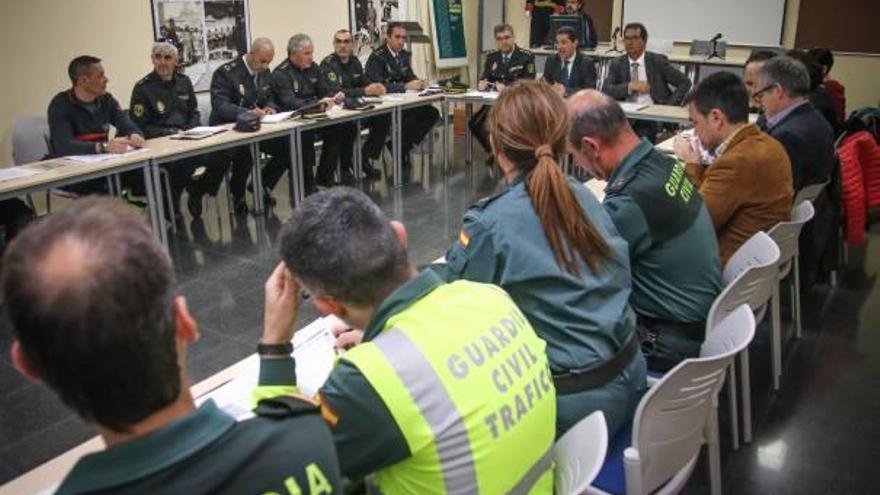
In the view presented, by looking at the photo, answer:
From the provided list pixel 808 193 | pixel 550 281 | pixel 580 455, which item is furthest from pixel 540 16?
pixel 580 455

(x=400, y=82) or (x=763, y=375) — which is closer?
(x=763, y=375)

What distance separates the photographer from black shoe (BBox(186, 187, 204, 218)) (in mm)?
5309

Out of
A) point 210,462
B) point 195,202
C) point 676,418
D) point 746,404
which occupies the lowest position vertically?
point 746,404

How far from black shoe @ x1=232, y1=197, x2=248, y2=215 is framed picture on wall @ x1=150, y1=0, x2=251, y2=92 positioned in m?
1.49

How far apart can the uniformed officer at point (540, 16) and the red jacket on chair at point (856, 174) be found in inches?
223

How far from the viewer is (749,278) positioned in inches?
77.1

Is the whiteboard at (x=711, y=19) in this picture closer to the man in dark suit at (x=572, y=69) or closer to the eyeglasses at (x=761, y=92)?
the man in dark suit at (x=572, y=69)

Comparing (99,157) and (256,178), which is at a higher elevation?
(99,157)

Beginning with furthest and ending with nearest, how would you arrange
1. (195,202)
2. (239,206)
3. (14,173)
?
(239,206) → (195,202) → (14,173)

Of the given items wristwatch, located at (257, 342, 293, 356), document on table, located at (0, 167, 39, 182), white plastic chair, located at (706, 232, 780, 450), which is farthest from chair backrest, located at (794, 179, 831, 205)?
document on table, located at (0, 167, 39, 182)

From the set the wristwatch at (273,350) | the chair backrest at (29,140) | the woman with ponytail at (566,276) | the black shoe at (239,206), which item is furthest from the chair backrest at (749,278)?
the chair backrest at (29,140)

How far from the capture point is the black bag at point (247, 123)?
4.92 metres

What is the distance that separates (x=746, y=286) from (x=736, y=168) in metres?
0.65

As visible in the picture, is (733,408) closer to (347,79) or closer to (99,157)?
(99,157)
